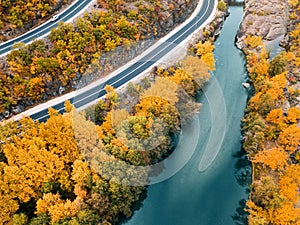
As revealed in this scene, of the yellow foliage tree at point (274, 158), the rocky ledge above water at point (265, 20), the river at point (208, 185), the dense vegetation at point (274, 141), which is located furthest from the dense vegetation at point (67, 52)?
the yellow foliage tree at point (274, 158)

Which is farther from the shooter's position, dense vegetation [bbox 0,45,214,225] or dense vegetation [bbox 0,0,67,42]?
dense vegetation [bbox 0,0,67,42]

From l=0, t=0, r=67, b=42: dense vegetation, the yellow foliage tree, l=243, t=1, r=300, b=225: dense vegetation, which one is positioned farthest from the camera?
l=0, t=0, r=67, b=42: dense vegetation

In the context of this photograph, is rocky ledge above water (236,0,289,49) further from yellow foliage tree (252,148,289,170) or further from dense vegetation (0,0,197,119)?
yellow foliage tree (252,148,289,170)

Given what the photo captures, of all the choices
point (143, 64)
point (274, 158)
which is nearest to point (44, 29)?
point (143, 64)

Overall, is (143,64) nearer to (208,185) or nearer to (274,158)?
(208,185)

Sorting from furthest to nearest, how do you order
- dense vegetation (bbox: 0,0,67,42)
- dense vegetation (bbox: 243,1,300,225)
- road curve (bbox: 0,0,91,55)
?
dense vegetation (bbox: 0,0,67,42)
road curve (bbox: 0,0,91,55)
dense vegetation (bbox: 243,1,300,225)

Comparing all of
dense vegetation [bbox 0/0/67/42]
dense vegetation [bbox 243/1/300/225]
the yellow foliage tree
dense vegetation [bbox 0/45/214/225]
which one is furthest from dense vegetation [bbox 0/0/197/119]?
the yellow foliage tree

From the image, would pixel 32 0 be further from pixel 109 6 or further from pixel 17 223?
pixel 17 223
